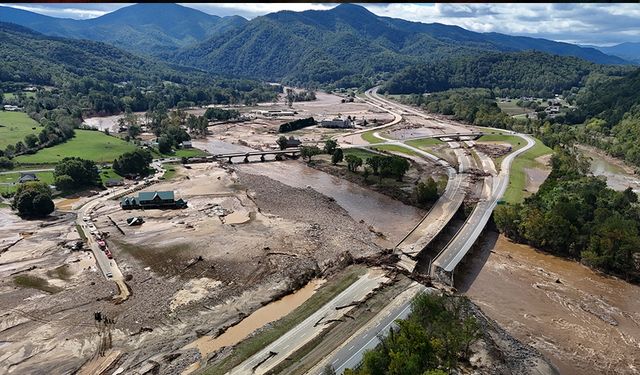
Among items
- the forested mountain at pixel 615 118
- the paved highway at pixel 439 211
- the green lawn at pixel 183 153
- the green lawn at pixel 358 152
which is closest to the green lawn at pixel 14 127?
the green lawn at pixel 183 153

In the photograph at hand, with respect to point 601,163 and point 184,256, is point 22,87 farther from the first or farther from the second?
point 601,163

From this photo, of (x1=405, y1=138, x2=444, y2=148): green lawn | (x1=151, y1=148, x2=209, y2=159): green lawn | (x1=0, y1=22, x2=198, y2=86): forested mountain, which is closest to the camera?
(x1=151, y1=148, x2=209, y2=159): green lawn

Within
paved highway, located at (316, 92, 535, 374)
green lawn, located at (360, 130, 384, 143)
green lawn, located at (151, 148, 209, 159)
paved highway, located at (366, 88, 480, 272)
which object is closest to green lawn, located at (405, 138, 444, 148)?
paved highway, located at (366, 88, 480, 272)

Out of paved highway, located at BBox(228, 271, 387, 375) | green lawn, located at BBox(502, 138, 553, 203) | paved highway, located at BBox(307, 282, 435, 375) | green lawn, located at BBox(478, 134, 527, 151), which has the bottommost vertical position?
green lawn, located at BBox(478, 134, 527, 151)

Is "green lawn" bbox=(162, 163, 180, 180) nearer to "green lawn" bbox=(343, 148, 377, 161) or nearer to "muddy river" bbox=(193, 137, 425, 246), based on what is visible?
"muddy river" bbox=(193, 137, 425, 246)

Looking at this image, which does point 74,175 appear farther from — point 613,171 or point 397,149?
point 613,171

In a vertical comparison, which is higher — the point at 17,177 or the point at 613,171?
the point at 613,171

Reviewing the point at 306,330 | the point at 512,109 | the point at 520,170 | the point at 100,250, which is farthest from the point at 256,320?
the point at 512,109
